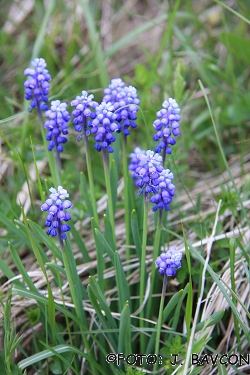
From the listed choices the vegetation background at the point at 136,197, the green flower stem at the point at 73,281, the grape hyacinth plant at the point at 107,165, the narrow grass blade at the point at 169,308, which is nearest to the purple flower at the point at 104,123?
the grape hyacinth plant at the point at 107,165

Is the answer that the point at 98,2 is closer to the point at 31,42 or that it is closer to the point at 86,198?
the point at 31,42

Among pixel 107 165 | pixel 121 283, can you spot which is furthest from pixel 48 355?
pixel 107 165

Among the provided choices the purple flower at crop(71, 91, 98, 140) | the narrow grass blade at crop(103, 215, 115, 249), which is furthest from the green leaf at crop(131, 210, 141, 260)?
the purple flower at crop(71, 91, 98, 140)

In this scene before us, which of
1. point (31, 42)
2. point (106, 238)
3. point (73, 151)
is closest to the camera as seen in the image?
point (106, 238)

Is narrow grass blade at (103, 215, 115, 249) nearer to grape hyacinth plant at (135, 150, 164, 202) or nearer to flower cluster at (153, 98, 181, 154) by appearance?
grape hyacinth plant at (135, 150, 164, 202)

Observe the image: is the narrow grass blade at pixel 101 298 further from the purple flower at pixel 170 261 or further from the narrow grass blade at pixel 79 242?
the narrow grass blade at pixel 79 242

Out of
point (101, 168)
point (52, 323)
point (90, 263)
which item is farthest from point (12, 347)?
point (101, 168)
